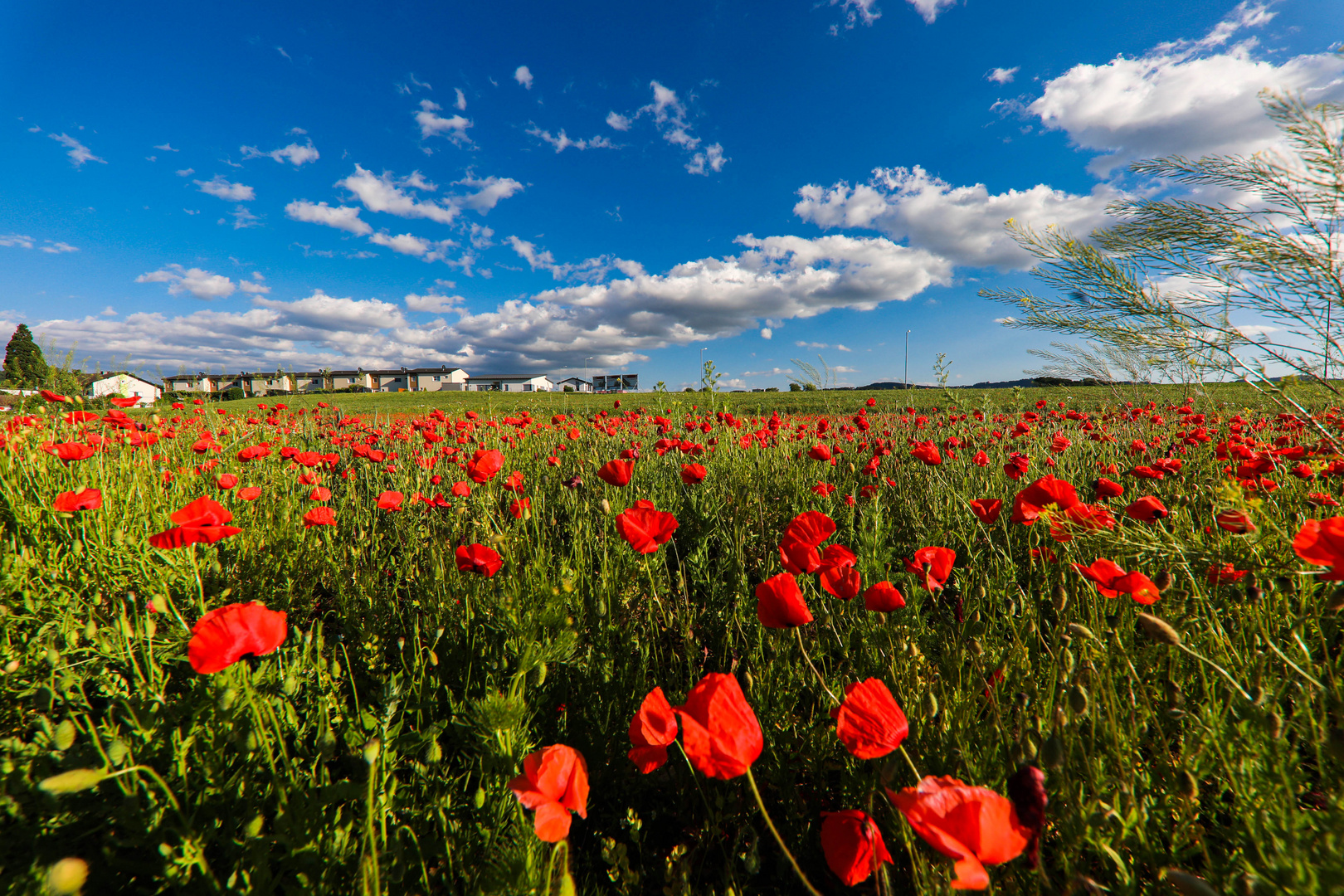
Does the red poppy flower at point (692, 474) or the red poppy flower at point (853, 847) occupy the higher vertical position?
the red poppy flower at point (692, 474)

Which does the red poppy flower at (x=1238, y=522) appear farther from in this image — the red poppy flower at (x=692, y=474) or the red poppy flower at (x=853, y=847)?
the red poppy flower at (x=692, y=474)

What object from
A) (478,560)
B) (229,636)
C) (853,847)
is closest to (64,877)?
(229,636)

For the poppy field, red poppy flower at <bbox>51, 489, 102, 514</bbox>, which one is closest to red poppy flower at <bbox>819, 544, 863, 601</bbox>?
the poppy field

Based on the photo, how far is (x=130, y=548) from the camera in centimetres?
202

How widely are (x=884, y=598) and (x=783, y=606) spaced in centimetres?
31

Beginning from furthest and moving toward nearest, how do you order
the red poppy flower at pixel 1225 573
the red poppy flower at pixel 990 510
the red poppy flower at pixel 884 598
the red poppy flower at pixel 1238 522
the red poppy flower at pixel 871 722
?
the red poppy flower at pixel 990 510, the red poppy flower at pixel 1225 573, the red poppy flower at pixel 884 598, the red poppy flower at pixel 1238 522, the red poppy flower at pixel 871 722

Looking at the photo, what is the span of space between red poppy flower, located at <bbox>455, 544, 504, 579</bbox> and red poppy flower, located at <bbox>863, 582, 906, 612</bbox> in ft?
3.92

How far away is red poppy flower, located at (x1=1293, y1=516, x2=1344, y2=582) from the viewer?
868 millimetres

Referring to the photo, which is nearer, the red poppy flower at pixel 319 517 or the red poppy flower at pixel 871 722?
the red poppy flower at pixel 871 722

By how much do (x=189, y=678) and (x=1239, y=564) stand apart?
3.07 metres

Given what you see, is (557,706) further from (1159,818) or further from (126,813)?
(1159,818)

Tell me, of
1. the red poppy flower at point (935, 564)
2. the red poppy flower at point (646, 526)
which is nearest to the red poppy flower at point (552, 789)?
the red poppy flower at point (646, 526)

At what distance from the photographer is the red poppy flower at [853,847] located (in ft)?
2.96

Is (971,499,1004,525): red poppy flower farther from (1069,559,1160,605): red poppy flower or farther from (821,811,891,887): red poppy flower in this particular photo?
(821,811,891,887): red poppy flower
